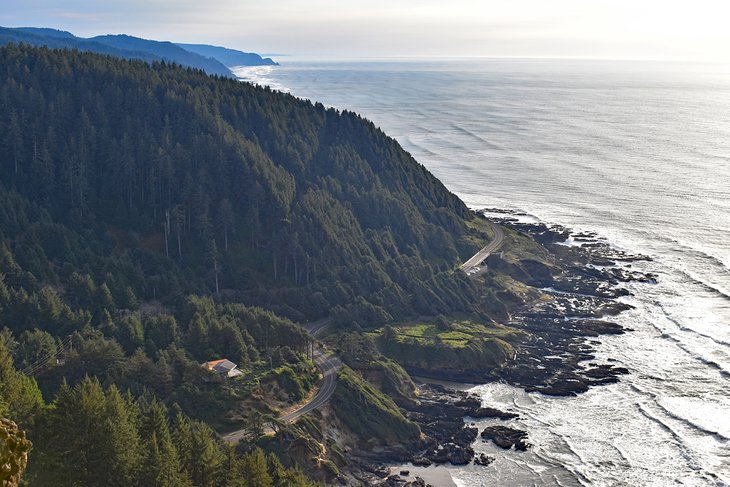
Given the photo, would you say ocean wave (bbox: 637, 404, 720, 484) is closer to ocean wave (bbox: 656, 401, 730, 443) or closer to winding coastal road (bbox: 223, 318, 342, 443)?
ocean wave (bbox: 656, 401, 730, 443)

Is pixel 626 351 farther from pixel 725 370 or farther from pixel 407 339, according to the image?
pixel 407 339

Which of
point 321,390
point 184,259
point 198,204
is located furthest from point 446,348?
point 198,204

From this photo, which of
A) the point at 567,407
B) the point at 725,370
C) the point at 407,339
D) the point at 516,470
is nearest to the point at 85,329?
the point at 407,339

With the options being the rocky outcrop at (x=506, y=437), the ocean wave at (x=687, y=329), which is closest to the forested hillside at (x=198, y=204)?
the ocean wave at (x=687, y=329)

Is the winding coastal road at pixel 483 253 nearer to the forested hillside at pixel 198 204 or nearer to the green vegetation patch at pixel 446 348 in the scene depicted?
the forested hillside at pixel 198 204

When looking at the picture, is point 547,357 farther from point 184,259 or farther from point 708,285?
point 184,259
